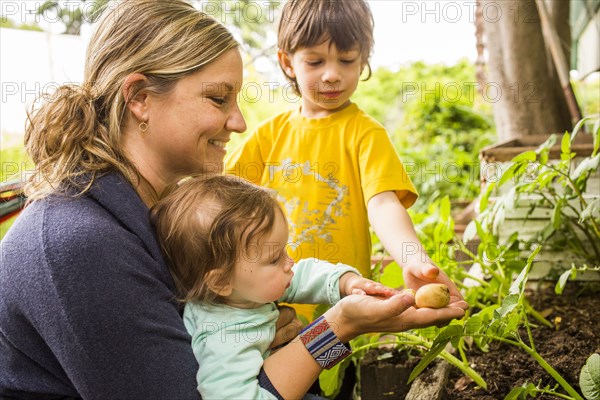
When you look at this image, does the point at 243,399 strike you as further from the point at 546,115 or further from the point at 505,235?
the point at 546,115

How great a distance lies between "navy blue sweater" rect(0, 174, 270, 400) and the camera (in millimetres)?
1159

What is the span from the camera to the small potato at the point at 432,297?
4.60 feet

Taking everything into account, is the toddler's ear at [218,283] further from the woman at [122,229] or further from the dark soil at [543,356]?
the dark soil at [543,356]

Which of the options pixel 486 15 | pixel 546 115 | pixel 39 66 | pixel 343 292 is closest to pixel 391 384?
pixel 343 292

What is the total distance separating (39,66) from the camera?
4.23 meters

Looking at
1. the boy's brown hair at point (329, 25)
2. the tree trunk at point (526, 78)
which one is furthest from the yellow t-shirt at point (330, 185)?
the tree trunk at point (526, 78)

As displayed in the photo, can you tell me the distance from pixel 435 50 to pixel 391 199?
22.8 feet

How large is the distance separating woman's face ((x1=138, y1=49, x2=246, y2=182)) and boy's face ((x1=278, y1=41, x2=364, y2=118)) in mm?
435

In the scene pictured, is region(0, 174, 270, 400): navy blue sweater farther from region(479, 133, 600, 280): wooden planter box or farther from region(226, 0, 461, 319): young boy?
region(479, 133, 600, 280): wooden planter box

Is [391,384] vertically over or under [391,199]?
under

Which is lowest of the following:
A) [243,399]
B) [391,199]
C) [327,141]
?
[243,399]

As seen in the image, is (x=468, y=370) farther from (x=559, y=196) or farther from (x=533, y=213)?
(x=533, y=213)

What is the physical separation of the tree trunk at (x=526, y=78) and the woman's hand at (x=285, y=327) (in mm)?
2626

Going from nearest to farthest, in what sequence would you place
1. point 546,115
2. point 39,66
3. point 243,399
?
point 243,399, point 546,115, point 39,66
